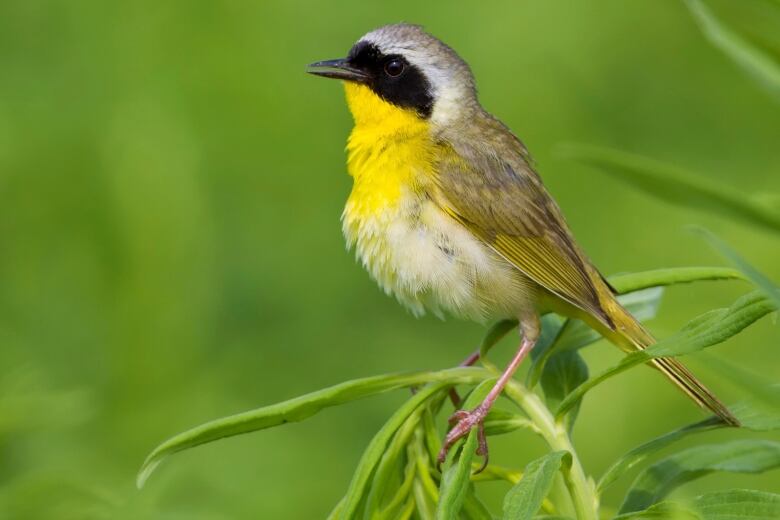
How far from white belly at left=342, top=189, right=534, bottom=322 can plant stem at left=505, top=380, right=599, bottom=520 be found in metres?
1.18

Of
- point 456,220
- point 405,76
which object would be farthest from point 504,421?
point 405,76

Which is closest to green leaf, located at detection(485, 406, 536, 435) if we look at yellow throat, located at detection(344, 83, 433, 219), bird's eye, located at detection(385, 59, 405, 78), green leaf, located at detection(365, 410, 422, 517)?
green leaf, located at detection(365, 410, 422, 517)

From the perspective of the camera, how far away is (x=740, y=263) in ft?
3.23

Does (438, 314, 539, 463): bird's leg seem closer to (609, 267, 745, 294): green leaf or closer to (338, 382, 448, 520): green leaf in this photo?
(338, 382, 448, 520): green leaf

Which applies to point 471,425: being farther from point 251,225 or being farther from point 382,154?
point 251,225

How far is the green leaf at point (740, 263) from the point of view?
3.11 ft

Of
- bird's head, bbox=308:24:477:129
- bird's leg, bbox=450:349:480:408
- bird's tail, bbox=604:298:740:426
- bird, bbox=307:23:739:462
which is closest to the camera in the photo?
bird's tail, bbox=604:298:740:426

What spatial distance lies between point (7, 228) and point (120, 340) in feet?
3.33

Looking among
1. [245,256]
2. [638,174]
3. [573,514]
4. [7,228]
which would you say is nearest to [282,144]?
[245,256]

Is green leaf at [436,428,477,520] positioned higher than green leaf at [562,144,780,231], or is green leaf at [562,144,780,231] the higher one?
green leaf at [562,144,780,231]

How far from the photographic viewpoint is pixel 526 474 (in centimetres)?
151

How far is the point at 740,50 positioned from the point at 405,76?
254cm

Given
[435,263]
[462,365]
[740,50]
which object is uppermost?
[740,50]

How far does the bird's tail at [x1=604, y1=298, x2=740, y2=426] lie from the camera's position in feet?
8.20
